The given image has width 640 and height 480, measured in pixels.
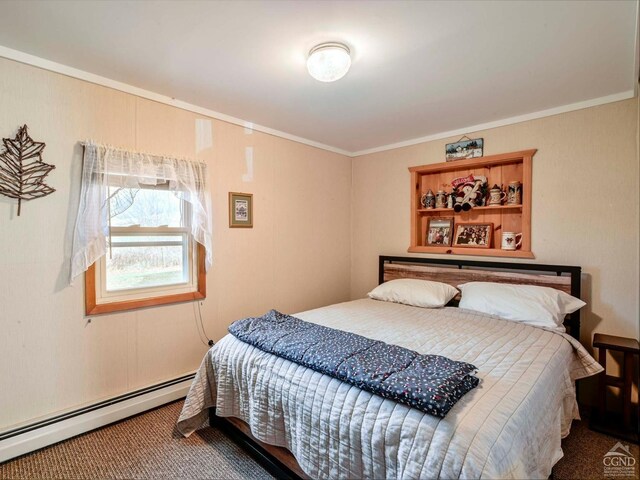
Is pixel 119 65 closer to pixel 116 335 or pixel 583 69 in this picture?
pixel 116 335

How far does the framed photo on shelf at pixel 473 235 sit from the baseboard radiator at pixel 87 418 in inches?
112

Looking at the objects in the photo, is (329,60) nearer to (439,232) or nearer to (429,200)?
(429,200)

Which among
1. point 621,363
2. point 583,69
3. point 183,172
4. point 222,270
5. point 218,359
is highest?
point 583,69

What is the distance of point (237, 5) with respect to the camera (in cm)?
145

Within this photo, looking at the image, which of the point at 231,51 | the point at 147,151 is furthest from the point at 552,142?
the point at 147,151

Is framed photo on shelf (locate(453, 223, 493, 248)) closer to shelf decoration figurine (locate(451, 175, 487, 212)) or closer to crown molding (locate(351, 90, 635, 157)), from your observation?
shelf decoration figurine (locate(451, 175, 487, 212))

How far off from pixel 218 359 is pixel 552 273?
2.70 meters

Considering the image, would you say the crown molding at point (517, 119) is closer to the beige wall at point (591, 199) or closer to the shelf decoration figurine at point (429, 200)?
the beige wall at point (591, 199)

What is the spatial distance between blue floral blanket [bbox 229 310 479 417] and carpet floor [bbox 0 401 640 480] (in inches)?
26.9

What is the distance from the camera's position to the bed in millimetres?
1117

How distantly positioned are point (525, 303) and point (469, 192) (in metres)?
1.21

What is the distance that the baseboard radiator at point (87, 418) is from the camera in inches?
72.7

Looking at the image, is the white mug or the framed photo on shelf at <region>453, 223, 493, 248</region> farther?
the framed photo on shelf at <region>453, 223, 493, 248</region>

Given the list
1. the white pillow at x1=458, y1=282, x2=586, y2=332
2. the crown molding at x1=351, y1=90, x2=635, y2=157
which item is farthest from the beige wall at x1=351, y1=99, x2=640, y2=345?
the white pillow at x1=458, y1=282, x2=586, y2=332
